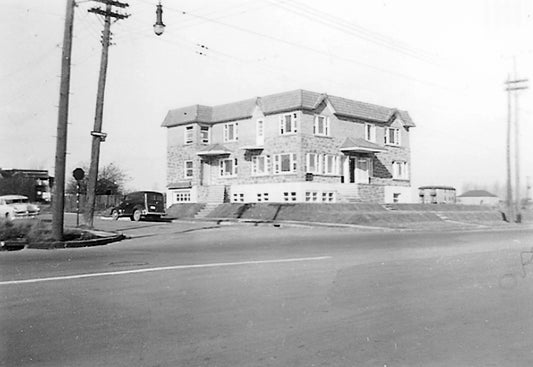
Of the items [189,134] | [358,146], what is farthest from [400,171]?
[189,134]

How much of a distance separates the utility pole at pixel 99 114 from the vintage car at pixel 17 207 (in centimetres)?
1059

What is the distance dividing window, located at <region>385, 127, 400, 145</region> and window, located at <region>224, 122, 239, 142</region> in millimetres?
Answer: 12637

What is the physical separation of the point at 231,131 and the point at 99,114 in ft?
73.0

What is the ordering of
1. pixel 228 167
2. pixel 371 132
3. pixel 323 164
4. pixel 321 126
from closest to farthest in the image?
1. pixel 323 164
2. pixel 321 126
3. pixel 228 167
4. pixel 371 132

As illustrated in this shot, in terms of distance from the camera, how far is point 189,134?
47.4 metres

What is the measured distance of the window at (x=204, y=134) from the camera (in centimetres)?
4684

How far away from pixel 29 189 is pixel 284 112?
72.8ft

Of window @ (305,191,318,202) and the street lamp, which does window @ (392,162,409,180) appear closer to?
window @ (305,191,318,202)

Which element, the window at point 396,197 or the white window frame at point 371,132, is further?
the window at point 396,197

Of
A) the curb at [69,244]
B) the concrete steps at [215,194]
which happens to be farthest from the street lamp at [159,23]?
the concrete steps at [215,194]

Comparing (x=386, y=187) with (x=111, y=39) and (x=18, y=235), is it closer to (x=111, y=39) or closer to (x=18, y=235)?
(x=111, y=39)

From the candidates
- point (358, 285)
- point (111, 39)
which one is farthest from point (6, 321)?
point (111, 39)

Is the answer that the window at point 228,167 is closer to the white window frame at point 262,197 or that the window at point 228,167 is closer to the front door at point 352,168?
the white window frame at point 262,197

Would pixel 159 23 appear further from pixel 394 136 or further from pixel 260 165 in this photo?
pixel 394 136
